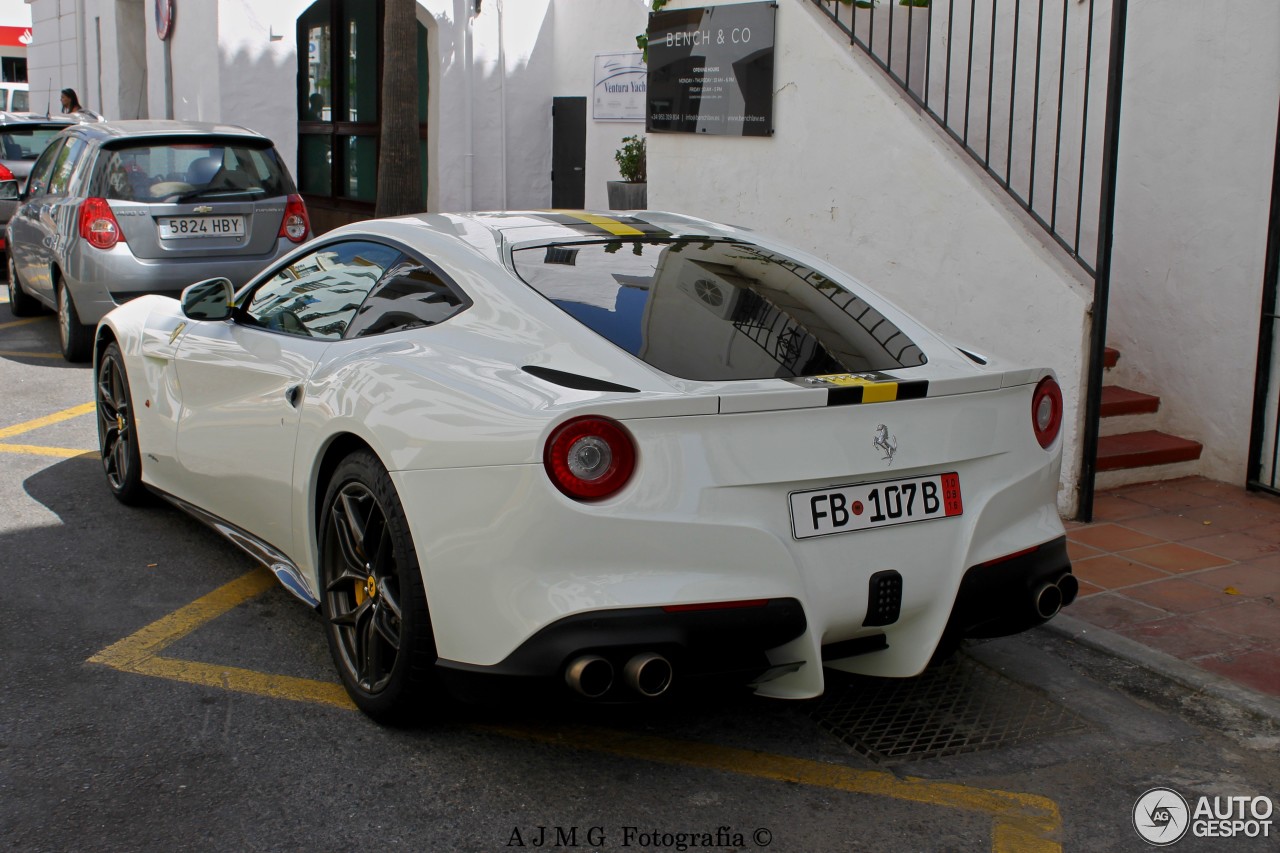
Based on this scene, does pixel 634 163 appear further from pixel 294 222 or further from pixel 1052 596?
pixel 1052 596

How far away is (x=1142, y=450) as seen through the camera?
256 inches

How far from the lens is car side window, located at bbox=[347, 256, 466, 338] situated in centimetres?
376

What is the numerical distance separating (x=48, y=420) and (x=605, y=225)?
183 inches

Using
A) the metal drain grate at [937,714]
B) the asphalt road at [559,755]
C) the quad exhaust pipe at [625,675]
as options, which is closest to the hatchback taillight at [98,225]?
the asphalt road at [559,755]

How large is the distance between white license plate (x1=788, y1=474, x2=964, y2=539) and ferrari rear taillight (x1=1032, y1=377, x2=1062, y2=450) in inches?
15.9

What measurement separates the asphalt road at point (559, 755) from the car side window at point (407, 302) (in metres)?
1.11

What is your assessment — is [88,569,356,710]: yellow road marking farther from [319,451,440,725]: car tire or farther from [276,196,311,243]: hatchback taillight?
[276,196,311,243]: hatchback taillight

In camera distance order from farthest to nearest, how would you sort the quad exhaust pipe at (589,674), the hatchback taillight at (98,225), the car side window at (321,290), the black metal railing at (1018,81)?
1. the hatchback taillight at (98,225)
2. the black metal railing at (1018,81)
3. the car side window at (321,290)
4. the quad exhaust pipe at (589,674)

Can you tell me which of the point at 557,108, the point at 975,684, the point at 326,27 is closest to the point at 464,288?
the point at 975,684

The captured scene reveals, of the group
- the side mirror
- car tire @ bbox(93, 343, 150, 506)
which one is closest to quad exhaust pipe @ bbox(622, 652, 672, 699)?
the side mirror

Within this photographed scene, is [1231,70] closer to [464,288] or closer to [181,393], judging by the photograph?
[464,288]

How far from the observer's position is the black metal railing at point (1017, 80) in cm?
709

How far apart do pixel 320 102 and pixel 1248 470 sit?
1439 cm

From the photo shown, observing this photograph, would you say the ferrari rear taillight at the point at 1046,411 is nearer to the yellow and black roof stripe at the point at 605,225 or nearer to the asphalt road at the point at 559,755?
the asphalt road at the point at 559,755
